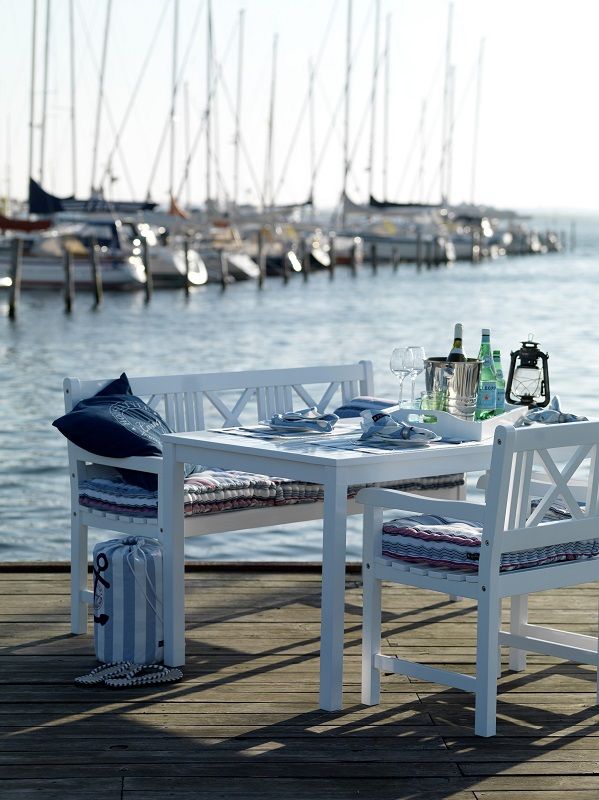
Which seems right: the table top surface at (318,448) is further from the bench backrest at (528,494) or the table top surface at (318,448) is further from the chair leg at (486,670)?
the chair leg at (486,670)

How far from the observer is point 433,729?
362 centimetres

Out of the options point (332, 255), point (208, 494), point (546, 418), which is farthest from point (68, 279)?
point (546, 418)

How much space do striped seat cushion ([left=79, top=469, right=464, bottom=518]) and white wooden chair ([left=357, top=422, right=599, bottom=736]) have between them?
740 millimetres

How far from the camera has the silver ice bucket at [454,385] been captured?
4297 mm

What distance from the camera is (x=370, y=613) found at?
149 inches

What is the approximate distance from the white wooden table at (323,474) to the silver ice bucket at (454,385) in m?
0.26

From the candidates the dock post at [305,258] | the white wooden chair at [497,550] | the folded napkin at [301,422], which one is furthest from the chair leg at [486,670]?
the dock post at [305,258]

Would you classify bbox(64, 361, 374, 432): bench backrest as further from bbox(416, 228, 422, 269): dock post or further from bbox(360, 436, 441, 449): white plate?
bbox(416, 228, 422, 269): dock post

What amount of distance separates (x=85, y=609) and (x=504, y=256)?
6808cm

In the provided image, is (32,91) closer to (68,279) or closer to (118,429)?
(68,279)

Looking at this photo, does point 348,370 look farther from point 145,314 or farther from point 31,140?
point 31,140

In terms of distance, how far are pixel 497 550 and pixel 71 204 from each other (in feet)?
112

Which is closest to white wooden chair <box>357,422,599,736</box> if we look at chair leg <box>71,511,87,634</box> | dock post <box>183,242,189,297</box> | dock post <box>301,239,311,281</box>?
chair leg <box>71,511,87,634</box>

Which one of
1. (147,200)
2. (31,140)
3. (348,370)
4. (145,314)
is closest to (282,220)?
(147,200)
